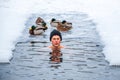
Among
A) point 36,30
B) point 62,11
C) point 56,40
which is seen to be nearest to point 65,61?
point 56,40

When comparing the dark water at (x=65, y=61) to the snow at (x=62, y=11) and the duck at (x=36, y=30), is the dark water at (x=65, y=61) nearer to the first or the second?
the duck at (x=36, y=30)

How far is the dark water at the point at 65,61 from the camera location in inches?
430

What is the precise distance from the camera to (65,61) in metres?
12.3

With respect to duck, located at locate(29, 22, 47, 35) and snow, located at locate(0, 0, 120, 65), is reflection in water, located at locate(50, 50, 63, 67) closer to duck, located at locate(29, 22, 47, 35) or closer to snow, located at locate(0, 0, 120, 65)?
snow, located at locate(0, 0, 120, 65)

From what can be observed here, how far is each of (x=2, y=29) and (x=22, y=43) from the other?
2.93m

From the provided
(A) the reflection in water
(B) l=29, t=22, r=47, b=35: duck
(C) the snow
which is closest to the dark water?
(A) the reflection in water

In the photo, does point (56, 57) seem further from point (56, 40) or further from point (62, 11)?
point (62, 11)

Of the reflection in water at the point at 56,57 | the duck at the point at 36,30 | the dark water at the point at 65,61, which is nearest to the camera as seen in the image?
the dark water at the point at 65,61

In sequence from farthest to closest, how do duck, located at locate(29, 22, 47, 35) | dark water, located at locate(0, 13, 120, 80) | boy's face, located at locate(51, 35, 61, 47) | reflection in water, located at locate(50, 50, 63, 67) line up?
duck, located at locate(29, 22, 47, 35) → boy's face, located at locate(51, 35, 61, 47) → reflection in water, located at locate(50, 50, 63, 67) → dark water, located at locate(0, 13, 120, 80)

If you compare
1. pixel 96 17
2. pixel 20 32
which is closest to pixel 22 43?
pixel 20 32

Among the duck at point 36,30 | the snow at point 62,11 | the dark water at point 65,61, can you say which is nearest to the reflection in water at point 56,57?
the dark water at point 65,61

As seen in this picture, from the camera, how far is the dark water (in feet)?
35.9

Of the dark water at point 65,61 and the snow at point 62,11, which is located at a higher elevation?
the snow at point 62,11

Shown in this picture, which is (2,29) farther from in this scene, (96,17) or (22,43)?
(96,17)
